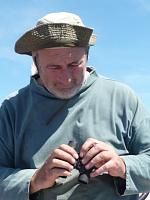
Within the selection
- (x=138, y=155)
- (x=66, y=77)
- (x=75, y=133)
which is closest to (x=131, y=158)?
(x=138, y=155)

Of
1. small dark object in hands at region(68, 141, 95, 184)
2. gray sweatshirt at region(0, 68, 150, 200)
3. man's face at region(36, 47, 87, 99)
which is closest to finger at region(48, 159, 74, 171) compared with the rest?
small dark object in hands at region(68, 141, 95, 184)

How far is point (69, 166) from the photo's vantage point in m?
4.37

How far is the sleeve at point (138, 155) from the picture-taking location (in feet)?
15.2

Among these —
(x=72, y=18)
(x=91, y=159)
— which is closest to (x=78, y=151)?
(x=91, y=159)

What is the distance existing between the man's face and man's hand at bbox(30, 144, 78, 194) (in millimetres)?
516

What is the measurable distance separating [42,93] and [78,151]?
0.64m

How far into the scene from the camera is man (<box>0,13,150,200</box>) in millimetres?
4621

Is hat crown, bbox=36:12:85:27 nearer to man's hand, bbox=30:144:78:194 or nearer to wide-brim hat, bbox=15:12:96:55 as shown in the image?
wide-brim hat, bbox=15:12:96:55

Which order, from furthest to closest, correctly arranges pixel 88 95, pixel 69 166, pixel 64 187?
1. pixel 88 95
2. pixel 64 187
3. pixel 69 166

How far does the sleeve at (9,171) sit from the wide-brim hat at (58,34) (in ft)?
1.71

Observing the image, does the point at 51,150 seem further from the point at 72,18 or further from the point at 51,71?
the point at 72,18

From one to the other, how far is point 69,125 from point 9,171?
1.65 feet

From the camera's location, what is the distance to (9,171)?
15.6 ft

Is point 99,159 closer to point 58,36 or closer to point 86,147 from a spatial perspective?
point 86,147
